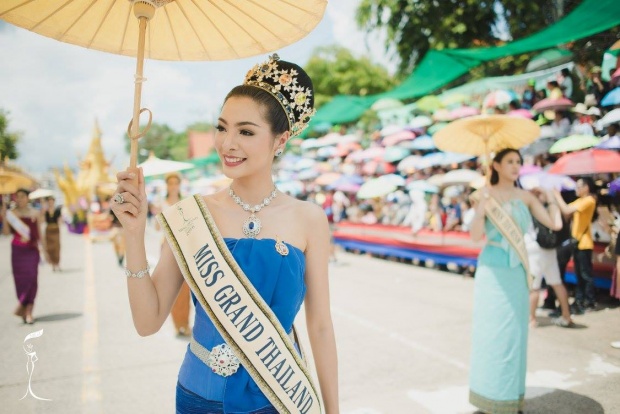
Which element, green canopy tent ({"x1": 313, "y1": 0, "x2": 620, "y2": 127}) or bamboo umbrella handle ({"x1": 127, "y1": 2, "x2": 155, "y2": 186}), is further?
green canopy tent ({"x1": 313, "y1": 0, "x2": 620, "y2": 127})

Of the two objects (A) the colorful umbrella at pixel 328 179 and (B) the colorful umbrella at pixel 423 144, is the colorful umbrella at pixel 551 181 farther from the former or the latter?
(A) the colorful umbrella at pixel 328 179

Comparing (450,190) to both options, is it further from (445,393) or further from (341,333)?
(445,393)

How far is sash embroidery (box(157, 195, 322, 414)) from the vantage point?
155 cm

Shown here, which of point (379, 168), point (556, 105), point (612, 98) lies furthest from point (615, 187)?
point (379, 168)

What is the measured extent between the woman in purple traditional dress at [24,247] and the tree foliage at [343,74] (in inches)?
1120

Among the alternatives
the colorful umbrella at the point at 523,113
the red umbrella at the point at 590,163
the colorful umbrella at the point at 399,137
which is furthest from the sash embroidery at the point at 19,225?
the colorful umbrella at the point at 399,137

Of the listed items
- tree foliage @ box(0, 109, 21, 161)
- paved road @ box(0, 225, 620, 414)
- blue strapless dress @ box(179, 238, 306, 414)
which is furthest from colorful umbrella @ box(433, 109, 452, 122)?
blue strapless dress @ box(179, 238, 306, 414)

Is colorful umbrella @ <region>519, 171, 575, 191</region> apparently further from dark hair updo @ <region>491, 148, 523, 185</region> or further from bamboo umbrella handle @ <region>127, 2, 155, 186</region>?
bamboo umbrella handle @ <region>127, 2, 155, 186</region>

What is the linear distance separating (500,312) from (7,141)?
3.30m

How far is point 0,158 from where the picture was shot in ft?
8.79

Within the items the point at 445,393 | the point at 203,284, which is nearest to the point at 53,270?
the point at 445,393

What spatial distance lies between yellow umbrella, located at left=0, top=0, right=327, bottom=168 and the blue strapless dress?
0.49 meters

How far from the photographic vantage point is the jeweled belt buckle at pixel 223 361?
151cm

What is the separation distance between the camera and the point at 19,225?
6355 millimetres
